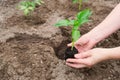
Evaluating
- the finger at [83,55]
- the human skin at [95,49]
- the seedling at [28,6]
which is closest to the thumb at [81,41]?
the human skin at [95,49]

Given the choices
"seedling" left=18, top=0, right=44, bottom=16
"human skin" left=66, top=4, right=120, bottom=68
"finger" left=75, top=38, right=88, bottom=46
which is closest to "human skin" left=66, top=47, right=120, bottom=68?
"human skin" left=66, top=4, right=120, bottom=68

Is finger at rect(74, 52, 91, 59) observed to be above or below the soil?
above

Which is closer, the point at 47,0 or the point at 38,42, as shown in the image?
the point at 38,42

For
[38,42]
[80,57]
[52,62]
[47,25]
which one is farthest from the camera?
[47,25]

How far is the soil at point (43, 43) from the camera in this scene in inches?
71.3

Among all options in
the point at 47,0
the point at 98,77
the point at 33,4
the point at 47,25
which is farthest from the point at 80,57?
the point at 47,0

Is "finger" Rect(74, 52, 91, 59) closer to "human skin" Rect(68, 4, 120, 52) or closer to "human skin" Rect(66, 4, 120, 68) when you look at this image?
"human skin" Rect(66, 4, 120, 68)

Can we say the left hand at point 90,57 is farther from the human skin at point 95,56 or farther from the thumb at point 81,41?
the thumb at point 81,41

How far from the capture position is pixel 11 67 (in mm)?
1821

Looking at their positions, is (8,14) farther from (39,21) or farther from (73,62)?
(73,62)

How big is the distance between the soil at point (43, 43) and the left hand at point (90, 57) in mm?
120

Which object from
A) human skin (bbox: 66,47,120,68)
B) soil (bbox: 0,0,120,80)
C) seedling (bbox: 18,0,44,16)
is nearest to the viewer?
human skin (bbox: 66,47,120,68)

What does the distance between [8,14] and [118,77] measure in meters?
1.01

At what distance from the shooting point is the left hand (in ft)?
5.51
